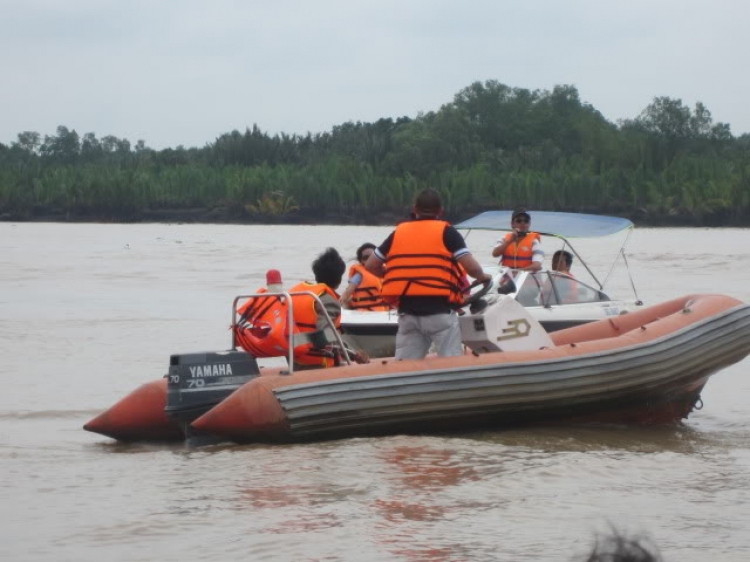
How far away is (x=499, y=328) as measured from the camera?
330 inches

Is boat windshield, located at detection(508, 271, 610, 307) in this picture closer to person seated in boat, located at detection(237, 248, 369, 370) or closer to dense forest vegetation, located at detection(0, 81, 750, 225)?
person seated in boat, located at detection(237, 248, 369, 370)

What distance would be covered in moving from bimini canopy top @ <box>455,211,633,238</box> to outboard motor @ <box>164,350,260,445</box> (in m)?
4.35

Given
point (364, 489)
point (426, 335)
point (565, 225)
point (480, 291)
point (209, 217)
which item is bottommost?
point (364, 489)

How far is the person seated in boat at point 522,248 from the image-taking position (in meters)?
11.6

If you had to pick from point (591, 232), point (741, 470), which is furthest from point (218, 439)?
point (591, 232)

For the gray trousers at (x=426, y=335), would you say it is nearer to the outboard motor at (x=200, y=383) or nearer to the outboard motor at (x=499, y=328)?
the outboard motor at (x=499, y=328)

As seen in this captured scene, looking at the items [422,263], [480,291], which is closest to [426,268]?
[422,263]

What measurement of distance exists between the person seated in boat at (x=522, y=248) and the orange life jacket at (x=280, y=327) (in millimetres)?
3749

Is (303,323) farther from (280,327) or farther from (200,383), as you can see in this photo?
(200,383)

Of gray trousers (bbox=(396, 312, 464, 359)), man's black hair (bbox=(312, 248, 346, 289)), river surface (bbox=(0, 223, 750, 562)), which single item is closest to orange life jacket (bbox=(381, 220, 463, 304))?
gray trousers (bbox=(396, 312, 464, 359))

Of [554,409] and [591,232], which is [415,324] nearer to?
[554,409]

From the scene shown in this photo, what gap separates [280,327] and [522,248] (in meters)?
4.27

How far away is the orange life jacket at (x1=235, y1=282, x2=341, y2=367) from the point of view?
7.88 m

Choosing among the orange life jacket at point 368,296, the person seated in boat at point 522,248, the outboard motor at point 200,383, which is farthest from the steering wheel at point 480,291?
the person seated in boat at point 522,248
